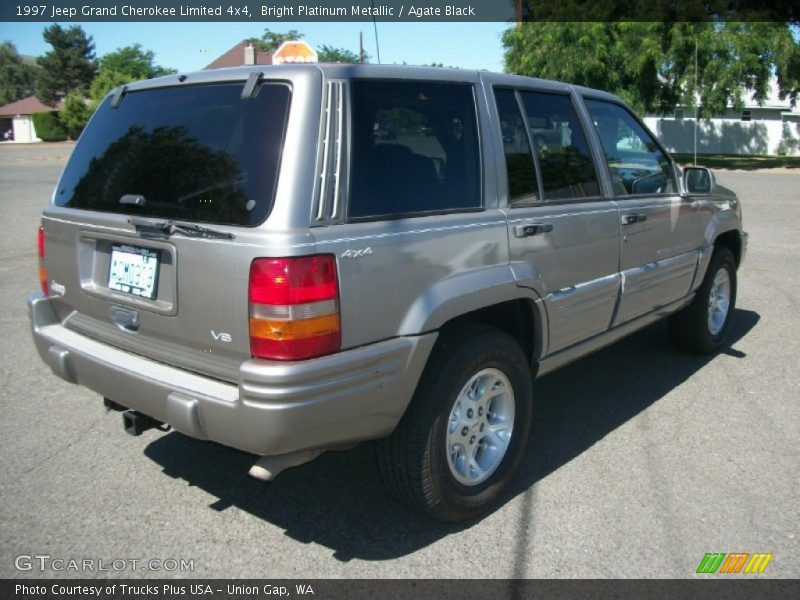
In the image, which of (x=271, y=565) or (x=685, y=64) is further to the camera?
(x=685, y=64)

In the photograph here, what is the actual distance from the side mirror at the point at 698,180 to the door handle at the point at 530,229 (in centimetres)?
187

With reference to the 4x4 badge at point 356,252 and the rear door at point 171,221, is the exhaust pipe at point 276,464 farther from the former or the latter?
the 4x4 badge at point 356,252

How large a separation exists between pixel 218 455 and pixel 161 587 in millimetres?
1145

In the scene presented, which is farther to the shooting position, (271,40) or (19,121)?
(19,121)

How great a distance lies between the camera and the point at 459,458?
3.20 meters

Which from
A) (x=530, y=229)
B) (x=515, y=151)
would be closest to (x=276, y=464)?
(x=530, y=229)

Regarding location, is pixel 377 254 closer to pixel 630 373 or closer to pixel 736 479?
pixel 736 479

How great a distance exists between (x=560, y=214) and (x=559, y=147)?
442 millimetres

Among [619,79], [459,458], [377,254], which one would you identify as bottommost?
[459,458]

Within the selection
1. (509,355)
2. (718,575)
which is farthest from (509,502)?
(718,575)

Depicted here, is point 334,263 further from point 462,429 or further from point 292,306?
point 462,429

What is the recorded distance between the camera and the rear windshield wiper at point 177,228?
2.54m

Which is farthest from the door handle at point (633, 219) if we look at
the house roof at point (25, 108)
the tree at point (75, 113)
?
the house roof at point (25, 108)

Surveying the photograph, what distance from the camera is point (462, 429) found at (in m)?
3.16
